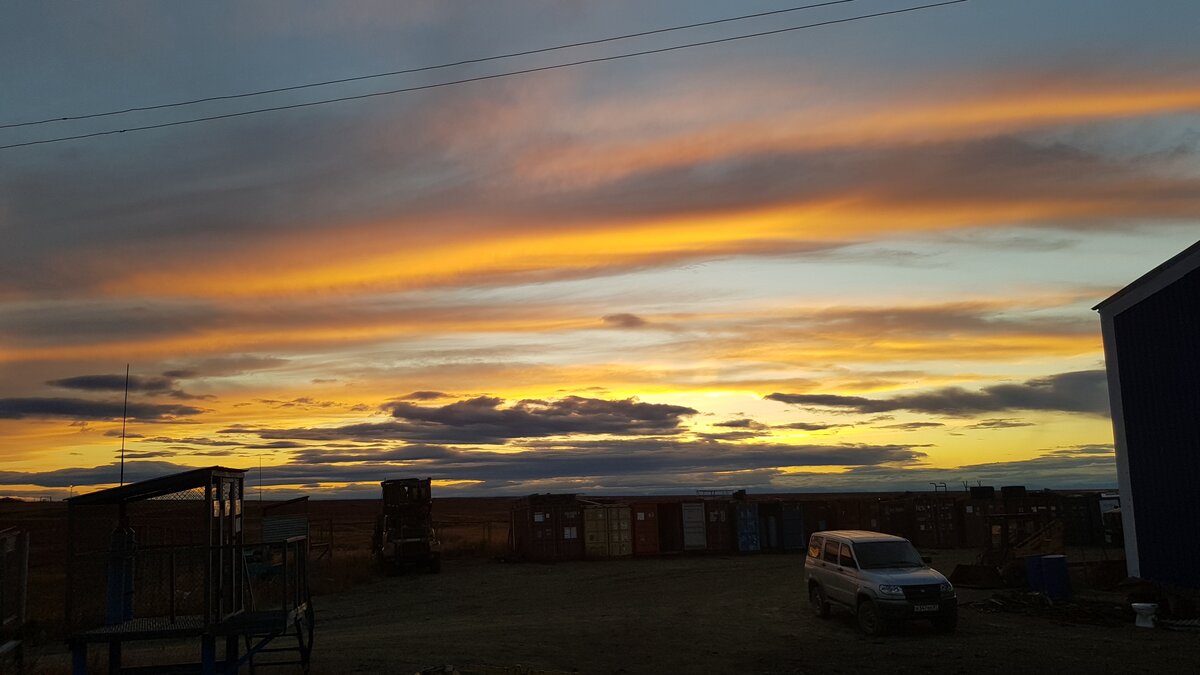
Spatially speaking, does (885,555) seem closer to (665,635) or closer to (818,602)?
(818,602)

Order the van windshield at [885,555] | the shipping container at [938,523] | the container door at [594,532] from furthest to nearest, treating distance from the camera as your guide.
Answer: the shipping container at [938,523] → the container door at [594,532] → the van windshield at [885,555]

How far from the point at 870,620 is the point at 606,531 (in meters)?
25.1

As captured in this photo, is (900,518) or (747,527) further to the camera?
(900,518)

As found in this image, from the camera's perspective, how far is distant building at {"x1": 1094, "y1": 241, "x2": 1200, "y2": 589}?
74.3 ft

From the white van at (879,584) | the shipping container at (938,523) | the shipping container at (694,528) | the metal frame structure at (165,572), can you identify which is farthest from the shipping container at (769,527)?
the metal frame structure at (165,572)

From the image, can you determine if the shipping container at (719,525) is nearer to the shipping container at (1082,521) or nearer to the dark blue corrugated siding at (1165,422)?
the shipping container at (1082,521)

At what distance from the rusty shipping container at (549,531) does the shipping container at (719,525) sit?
256 inches

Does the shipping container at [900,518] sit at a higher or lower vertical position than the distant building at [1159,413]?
lower

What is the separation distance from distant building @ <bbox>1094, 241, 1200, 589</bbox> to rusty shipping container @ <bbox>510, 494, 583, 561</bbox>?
24244 mm

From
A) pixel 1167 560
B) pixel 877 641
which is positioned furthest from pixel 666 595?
pixel 1167 560

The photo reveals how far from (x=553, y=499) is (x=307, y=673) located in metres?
28.5

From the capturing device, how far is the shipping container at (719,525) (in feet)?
148

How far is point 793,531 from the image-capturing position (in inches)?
1795

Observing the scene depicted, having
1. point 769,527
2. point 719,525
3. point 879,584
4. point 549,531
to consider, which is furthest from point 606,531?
point 879,584
